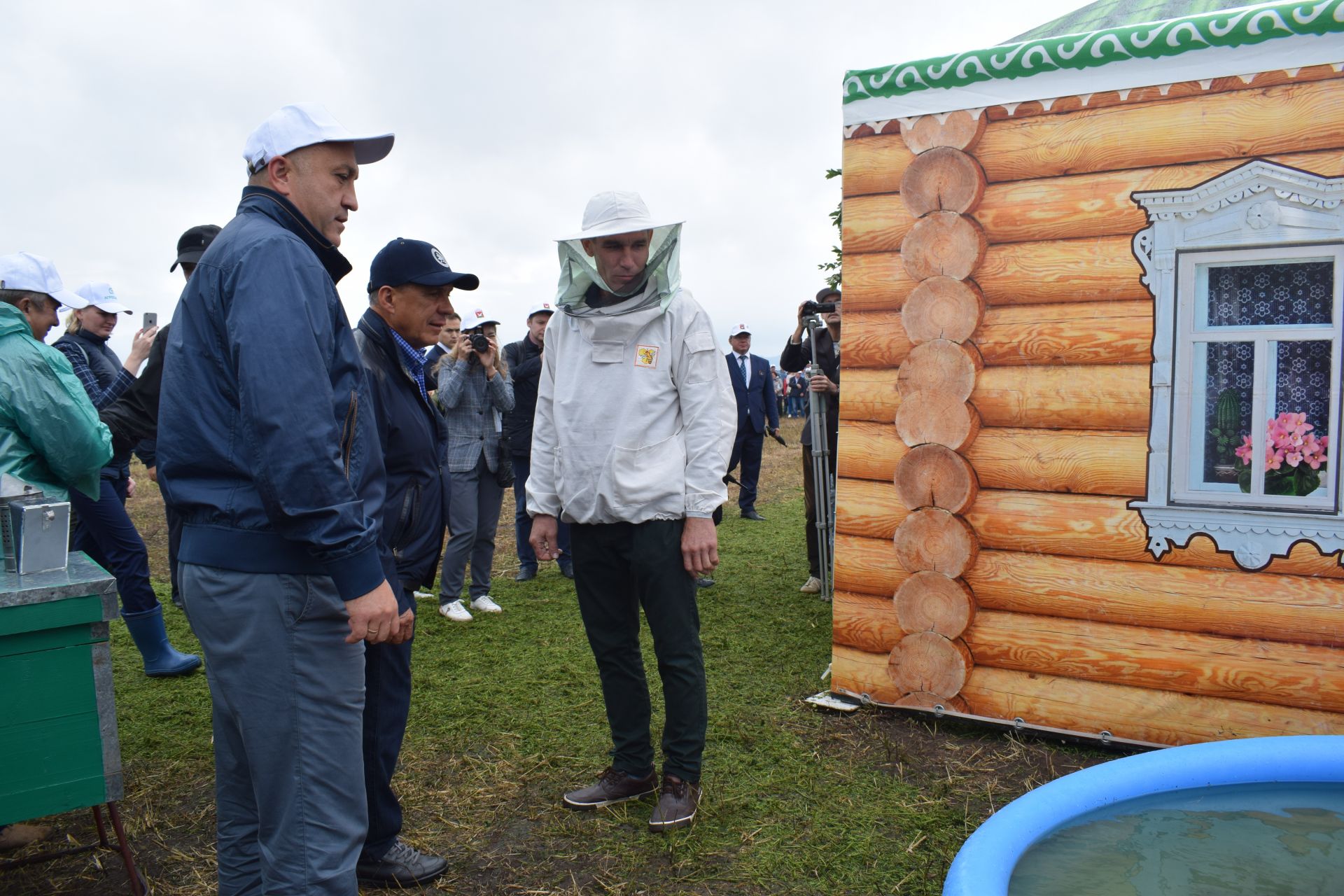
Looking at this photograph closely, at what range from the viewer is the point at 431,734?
4.16 meters

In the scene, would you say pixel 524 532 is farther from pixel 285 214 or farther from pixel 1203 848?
pixel 1203 848

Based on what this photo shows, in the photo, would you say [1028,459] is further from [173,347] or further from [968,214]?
[173,347]

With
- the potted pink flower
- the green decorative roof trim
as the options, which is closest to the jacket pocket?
the green decorative roof trim

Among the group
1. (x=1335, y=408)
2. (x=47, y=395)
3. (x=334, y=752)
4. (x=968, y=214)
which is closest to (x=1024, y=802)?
(x=334, y=752)

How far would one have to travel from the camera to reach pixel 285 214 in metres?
2.02

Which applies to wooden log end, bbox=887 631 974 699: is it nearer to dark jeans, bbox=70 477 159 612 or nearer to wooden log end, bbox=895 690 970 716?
wooden log end, bbox=895 690 970 716

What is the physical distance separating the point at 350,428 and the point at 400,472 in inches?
25.3

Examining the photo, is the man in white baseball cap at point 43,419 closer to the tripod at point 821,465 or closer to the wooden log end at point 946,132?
the wooden log end at point 946,132

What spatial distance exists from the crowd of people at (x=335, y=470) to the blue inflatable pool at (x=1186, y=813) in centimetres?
127

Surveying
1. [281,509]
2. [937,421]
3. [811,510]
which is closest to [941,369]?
[937,421]

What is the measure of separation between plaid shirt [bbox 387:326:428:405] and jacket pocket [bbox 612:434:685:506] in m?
0.66

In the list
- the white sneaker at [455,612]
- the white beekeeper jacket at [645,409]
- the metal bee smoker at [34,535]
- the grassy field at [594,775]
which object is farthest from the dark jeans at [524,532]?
the metal bee smoker at [34,535]

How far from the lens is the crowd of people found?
1864mm

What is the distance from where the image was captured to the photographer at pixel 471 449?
606 centimetres
